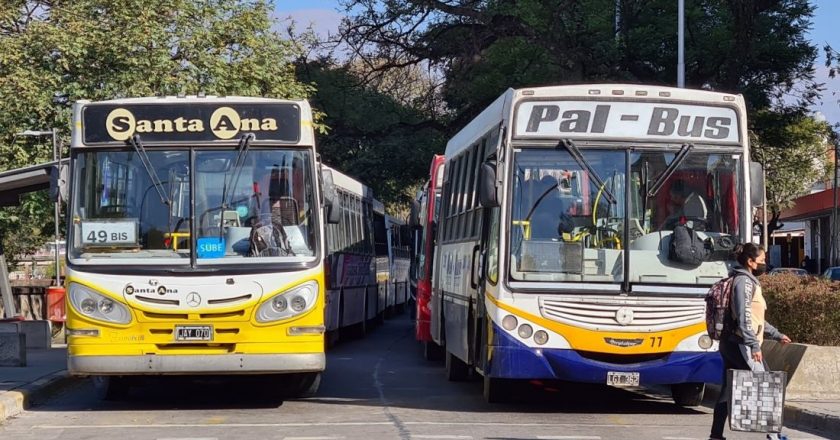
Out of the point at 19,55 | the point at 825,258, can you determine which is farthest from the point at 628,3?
the point at 825,258

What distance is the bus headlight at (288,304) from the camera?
13.0 m

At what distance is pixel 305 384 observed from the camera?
14.7 meters

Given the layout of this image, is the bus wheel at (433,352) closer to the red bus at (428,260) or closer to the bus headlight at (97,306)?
the red bus at (428,260)

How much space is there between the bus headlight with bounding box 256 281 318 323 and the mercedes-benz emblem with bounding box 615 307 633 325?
9.98 feet

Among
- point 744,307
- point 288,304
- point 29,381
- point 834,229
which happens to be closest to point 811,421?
point 744,307

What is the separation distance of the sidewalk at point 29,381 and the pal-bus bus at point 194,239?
1161 mm

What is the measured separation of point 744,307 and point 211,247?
5.58 m

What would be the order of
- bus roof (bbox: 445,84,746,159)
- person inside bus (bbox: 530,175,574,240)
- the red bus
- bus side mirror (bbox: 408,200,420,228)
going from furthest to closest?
bus side mirror (bbox: 408,200,420,228), the red bus, bus roof (bbox: 445,84,746,159), person inside bus (bbox: 530,175,574,240)

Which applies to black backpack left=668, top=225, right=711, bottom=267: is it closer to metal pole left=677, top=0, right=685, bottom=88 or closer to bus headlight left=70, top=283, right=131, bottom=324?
bus headlight left=70, top=283, right=131, bottom=324

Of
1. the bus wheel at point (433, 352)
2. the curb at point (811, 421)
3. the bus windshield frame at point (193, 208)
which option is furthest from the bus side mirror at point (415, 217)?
the curb at point (811, 421)

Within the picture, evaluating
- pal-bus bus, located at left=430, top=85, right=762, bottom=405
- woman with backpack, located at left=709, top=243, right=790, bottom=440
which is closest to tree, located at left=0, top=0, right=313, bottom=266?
pal-bus bus, located at left=430, top=85, right=762, bottom=405

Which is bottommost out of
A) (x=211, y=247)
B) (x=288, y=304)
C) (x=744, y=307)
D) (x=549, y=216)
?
(x=288, y=304)

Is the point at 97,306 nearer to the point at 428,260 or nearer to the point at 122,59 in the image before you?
the point at 428,260

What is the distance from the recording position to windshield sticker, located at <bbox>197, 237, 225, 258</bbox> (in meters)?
13.1
